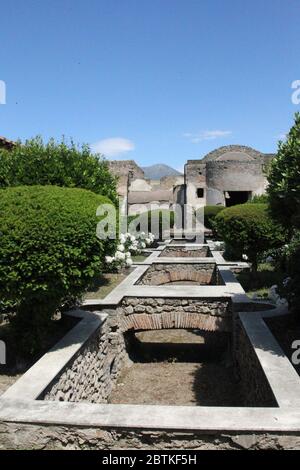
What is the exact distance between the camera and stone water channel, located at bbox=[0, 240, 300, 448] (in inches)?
127

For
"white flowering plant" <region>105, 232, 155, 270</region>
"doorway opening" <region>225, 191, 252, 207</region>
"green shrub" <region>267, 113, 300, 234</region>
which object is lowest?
"white flowering plant" <region>105, 232, 155, 270</region>

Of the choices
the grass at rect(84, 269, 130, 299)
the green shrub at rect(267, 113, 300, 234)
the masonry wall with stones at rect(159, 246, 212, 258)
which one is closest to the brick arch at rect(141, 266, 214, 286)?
the grass at rect(84, 269, 130, 299)

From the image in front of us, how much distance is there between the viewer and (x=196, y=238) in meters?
20.2

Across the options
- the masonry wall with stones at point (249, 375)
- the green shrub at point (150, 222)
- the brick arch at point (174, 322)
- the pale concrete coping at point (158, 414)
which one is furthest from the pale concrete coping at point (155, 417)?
the green shrub at point (150, 222)

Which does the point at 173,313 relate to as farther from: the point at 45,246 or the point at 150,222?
the point at 150,222

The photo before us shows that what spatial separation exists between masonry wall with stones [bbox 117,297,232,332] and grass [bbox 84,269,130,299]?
58 cm

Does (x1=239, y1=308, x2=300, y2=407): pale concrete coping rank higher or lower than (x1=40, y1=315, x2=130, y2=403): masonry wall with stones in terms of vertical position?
higher

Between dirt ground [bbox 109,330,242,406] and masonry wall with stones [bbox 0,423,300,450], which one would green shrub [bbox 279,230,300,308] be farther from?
masonry wall with stones [bbox 0,423,300,450]

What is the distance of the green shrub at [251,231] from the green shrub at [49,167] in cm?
272

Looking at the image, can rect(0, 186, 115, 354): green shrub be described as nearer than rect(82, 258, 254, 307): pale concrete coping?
Yes

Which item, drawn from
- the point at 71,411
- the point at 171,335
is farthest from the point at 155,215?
the point at 71,411

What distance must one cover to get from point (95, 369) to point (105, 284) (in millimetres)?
3134

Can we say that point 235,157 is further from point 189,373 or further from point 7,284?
point 7,284

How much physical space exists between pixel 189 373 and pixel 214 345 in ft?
4.36
